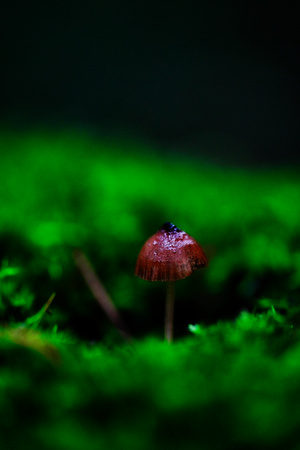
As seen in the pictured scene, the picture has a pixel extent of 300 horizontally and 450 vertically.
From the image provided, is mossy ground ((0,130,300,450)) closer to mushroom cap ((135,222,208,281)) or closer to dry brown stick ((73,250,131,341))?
dry brown stick ((73,250,131,341))

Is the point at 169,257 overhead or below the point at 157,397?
overhead

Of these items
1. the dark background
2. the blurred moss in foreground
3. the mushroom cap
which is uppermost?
the dark background

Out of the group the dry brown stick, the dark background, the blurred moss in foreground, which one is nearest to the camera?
the blurred moss in foreground

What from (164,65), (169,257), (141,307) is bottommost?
(141,307)

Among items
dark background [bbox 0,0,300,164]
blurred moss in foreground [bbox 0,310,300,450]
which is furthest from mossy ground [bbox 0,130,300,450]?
dark background [bbox 0,0,300,164]

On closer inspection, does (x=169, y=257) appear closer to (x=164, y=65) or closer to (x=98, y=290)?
(x=98, y=290)

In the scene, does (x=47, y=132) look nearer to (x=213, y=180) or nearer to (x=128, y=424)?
(x=213, y=180)

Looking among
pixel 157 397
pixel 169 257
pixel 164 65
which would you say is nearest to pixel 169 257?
pixel 169 257

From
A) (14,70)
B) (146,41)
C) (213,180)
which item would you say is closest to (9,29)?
(14,70)
